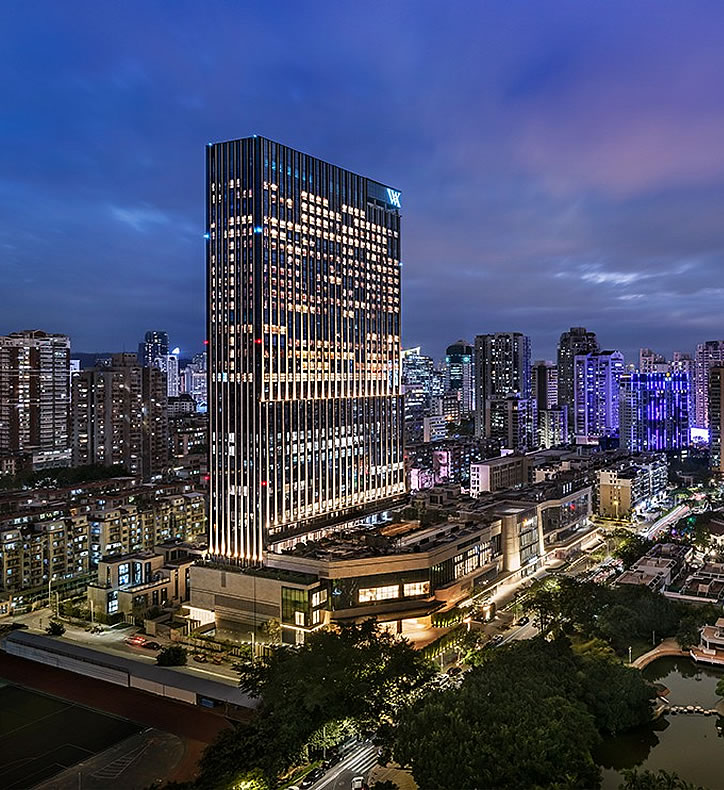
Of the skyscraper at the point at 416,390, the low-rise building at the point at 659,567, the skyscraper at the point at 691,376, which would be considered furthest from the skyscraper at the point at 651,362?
the low-rise building at the point at 659,567

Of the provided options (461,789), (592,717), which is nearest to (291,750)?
(461,789)

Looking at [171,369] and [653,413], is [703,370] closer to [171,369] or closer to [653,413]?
[653,413]

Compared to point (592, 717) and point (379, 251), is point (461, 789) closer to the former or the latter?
point (592, 717)

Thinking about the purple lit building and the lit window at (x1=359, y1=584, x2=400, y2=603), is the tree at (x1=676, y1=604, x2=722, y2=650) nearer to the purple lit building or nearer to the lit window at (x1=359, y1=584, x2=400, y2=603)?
the lit window at (x1=359, y1=584, x2=400, y2=603)

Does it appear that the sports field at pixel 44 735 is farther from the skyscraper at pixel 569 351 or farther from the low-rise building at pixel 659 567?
the skyscraper at pixel 569 351

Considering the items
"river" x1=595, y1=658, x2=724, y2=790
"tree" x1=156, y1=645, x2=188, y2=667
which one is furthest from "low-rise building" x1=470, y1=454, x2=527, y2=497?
"tree" x1=156, y1=645, x2=188, y2=667

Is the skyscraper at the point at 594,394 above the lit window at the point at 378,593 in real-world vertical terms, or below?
above

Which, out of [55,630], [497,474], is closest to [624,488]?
[497,474]
